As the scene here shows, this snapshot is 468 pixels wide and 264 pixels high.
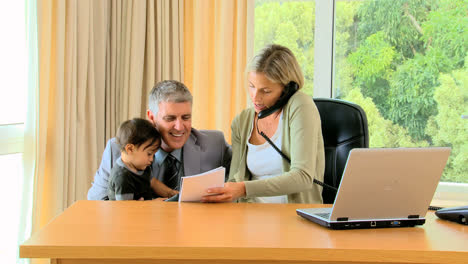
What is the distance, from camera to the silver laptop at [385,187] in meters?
1.33

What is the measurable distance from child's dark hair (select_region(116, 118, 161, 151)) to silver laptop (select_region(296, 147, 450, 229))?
791 mm

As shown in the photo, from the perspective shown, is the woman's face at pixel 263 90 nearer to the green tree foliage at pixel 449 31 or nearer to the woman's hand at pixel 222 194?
the woman's hand at pixel 222 194

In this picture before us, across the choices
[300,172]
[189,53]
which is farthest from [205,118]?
[300,172]

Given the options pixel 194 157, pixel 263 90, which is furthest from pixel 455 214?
pixel 194 157

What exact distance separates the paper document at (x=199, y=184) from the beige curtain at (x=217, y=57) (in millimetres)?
1412

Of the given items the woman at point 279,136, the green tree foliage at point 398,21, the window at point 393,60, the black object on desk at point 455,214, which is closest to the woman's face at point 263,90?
the woman at point 279,136

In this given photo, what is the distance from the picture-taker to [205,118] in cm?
318

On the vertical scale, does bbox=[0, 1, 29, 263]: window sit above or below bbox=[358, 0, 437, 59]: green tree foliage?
below

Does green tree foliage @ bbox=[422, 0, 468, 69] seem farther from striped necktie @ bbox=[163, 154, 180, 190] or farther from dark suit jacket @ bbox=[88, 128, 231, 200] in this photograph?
striped necktie @ bbox=[163, 154, 180, 190]

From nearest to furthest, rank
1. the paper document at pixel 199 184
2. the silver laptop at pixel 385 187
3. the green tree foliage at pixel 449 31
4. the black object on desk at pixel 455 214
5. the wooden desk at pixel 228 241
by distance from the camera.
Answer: the wooden desk at pixel 228 241, the silver laptop at pixel 385 187, the black object on desk at pixel 455 214, the paper document at pixel 199 184, the green tree foliage at pixel 449 31

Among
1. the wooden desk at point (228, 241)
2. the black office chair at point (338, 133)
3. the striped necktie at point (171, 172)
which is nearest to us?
the wooden desk at point (228, 241)

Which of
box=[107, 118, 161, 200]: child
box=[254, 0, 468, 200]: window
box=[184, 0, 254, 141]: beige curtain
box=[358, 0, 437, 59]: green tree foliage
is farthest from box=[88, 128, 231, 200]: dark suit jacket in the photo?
box=[358, 0, 437, 59]: green tree foliage

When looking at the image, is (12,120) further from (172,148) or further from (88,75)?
(172,148)

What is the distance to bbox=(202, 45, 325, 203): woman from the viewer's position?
1952 mm
